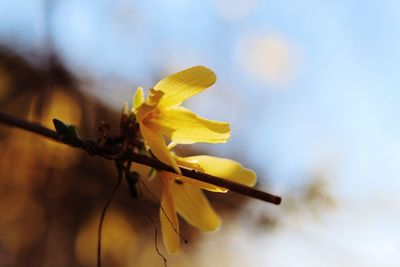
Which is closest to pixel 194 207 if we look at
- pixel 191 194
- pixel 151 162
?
pixel 191 194

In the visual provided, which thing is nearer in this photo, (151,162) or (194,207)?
(151,162)

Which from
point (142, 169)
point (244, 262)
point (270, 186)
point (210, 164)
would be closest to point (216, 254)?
point (244, 262)

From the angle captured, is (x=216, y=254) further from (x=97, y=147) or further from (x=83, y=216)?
(x=97, y=147)

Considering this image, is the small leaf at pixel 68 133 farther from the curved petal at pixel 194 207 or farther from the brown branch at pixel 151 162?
the curved petal at pixel 194 207

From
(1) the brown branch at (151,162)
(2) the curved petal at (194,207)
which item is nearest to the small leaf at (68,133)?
(1) the brown branch at (151,162)

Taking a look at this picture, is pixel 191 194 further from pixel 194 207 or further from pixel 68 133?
pixel 68 133
